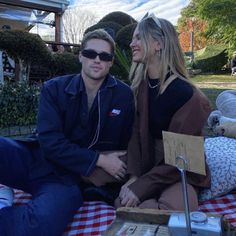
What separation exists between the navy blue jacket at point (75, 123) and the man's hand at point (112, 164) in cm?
5

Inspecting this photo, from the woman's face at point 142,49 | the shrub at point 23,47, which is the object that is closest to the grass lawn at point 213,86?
the shrub at point 23,47

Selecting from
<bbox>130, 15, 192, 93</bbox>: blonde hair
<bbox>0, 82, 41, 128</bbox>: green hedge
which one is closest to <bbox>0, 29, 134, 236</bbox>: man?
<bbox>130, 15, 192, 93</bbox>: blonde hair

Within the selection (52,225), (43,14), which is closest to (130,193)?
(52,225)

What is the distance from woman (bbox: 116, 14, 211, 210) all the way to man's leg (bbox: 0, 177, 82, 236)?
0.34 meters

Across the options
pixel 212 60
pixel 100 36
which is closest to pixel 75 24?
pixel 212 60

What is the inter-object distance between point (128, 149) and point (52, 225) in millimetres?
803

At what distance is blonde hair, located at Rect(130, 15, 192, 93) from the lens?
8.34 feet

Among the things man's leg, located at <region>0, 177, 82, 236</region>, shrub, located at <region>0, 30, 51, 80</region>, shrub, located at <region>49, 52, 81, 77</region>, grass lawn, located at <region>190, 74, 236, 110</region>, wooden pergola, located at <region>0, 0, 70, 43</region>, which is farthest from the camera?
wooden pergola, located at <region>0, 0, 70, 43</region>

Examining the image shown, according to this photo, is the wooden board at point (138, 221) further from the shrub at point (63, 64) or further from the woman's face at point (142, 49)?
the shrub at point (63, 64)

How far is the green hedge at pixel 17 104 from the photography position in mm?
6188

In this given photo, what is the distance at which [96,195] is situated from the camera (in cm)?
277

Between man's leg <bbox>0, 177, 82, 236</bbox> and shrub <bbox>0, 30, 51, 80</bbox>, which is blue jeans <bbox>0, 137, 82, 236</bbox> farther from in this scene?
shrub <bbox>0, 30, 51, 80</bbox>

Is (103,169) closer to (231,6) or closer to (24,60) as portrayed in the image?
(24,60)

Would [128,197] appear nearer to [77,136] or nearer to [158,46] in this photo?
[77,136]
